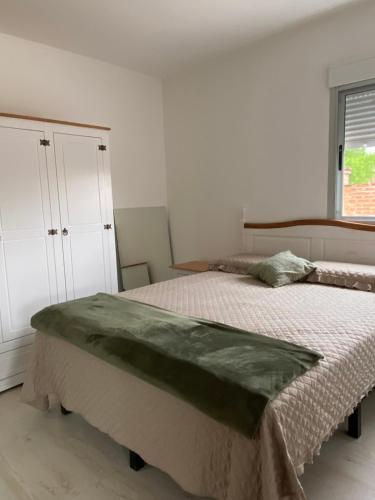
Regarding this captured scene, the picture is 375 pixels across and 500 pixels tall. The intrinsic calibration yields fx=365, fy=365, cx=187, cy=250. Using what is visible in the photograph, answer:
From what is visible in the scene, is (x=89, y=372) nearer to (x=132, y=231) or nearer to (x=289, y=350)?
(x=289, y=350)

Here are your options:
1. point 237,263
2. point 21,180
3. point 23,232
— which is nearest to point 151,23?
point 21,180

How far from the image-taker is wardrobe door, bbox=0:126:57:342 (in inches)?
100

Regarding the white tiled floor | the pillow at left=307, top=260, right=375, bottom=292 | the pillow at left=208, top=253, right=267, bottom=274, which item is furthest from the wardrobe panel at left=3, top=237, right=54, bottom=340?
the pillow at left=307, top=260, right=375, bottom=292

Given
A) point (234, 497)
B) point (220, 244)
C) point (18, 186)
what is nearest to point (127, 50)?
point (18, 186)

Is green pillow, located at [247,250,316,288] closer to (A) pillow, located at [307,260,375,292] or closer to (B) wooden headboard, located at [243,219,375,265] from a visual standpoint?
(A) pillow, located at [307,260,375,292]

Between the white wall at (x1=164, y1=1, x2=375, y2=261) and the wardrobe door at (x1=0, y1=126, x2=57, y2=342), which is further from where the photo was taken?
the white wall at (x1=164, y1=1, x2=375, y2=261)

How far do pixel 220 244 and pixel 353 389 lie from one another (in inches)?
93.6

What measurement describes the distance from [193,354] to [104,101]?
296 cm

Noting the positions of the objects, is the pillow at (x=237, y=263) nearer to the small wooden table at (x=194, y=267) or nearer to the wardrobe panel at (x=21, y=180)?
the small wooden table at (x=194, y=267)

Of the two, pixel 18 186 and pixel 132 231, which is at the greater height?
pixel 18 186

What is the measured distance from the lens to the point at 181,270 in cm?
360

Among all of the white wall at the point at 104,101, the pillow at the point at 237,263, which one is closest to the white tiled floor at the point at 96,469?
the pillow at the point at 237,263

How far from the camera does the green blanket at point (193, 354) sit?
1.23 meters

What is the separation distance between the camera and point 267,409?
3.84 feet
